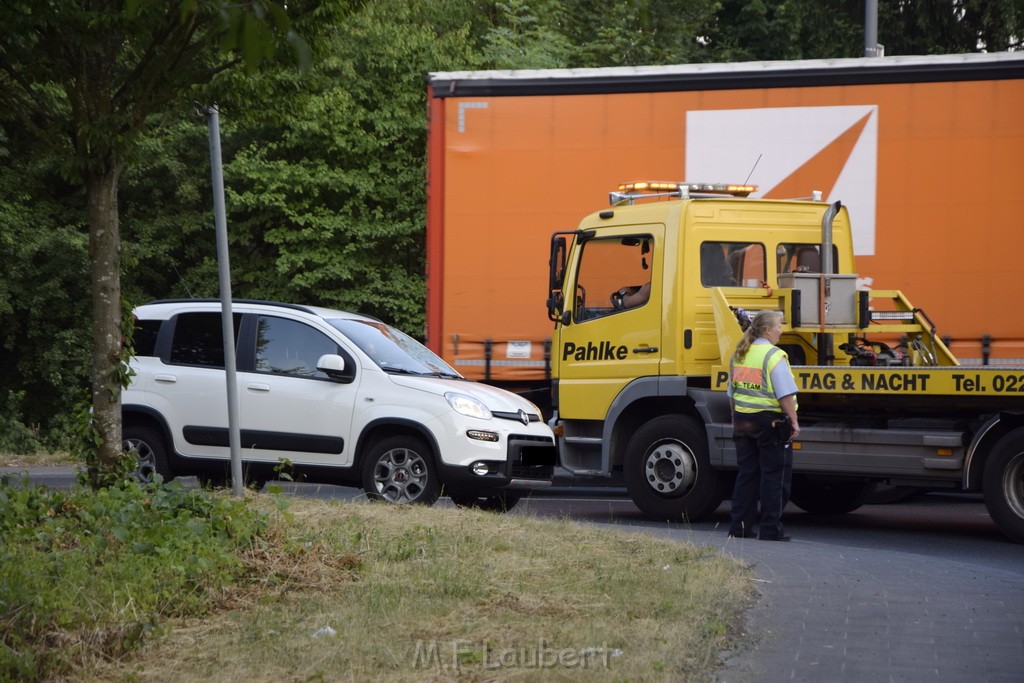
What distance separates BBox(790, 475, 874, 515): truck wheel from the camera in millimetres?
12148

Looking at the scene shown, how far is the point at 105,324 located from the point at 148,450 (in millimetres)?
3051

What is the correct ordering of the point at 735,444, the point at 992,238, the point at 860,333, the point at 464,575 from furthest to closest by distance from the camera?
the point at 992,238, the point at 860,333, the point at 735,444, the point at 464,575

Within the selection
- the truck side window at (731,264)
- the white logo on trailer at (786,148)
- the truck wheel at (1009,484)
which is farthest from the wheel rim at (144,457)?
the truck wheel at (1009,484)

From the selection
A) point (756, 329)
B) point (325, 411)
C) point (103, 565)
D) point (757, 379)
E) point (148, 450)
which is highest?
point (756, 329)

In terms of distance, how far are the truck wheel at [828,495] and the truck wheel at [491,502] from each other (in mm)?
2587

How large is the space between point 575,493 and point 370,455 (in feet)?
14.2

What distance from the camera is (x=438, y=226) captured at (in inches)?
559

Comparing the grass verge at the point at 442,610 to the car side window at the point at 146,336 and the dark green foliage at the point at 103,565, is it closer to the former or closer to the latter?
the dark green foliage at the point at 103,565

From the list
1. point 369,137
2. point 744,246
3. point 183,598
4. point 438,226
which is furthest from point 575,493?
point 369,137

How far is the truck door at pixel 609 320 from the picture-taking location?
11320 millimetres

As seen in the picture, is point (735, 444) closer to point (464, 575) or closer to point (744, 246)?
point (744, 246)

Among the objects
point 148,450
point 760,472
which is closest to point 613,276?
point 760,472

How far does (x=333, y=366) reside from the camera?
10.7 m

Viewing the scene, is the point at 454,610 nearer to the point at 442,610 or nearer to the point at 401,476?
the point at 442,610
